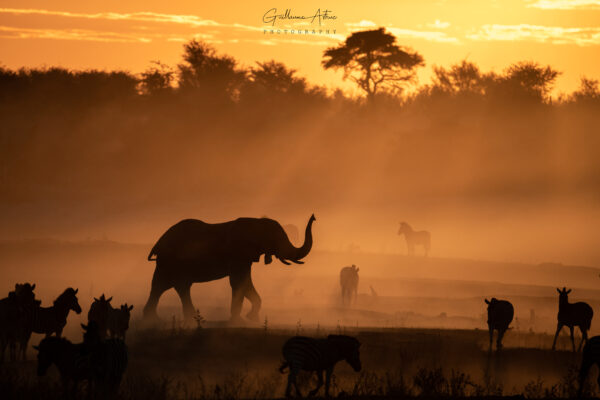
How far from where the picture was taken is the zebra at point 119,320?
2434 cm

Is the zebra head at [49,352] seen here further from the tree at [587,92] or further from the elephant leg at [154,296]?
the tree at [587,92]

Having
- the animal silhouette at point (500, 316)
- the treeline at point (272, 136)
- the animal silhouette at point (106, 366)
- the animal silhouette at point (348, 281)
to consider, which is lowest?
the animal silhouette at point (106, 366)

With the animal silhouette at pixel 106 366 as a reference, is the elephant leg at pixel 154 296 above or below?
above

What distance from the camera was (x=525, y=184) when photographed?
243 ft

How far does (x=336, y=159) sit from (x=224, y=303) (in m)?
40.3

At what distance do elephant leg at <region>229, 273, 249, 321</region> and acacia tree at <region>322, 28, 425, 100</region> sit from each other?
53.8m

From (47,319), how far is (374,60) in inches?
2411

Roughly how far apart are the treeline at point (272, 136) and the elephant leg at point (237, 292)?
114 ft

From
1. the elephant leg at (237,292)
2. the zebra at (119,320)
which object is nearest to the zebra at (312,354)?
the zebra at (119,320)

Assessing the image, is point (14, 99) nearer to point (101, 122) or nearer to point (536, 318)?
point (101, 122)

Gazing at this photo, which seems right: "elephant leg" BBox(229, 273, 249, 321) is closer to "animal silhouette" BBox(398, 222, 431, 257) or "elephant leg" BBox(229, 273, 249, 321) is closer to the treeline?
"animal silhouette" BBox(398, 222, 431, 257)

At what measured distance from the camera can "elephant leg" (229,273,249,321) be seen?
94.5 ft

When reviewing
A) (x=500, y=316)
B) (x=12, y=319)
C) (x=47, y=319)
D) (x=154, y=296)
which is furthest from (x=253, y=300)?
(x=12, y=319)

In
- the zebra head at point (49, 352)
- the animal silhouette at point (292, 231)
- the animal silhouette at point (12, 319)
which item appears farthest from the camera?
the animal silhouette at point (292, 231)
